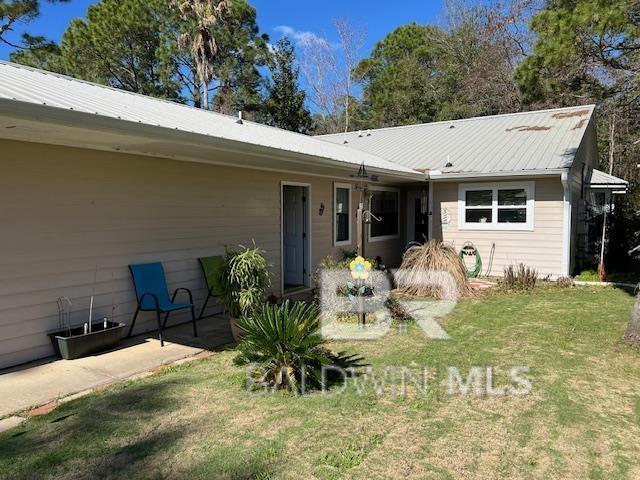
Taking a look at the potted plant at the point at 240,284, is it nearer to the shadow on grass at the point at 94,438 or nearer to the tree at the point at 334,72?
the shadow on grass at the point at 94,438

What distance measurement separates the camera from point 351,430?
11.1 ft

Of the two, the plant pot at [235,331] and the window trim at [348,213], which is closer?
the plant pot at [235,331]

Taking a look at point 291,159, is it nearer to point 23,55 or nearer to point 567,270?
point 567,270

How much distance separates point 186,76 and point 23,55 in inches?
273

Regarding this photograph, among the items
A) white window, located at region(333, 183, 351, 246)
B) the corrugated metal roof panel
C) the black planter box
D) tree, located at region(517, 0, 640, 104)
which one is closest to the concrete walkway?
the black planter box

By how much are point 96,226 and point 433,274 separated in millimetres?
5883

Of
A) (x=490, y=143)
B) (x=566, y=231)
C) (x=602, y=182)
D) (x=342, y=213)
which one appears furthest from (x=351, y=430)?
(x=602, y=182)

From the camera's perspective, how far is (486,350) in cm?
531

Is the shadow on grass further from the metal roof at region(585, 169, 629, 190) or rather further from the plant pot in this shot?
the metal roof at region(585, 169, 629, 190)

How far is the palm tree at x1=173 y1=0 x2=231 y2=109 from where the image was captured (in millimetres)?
19875

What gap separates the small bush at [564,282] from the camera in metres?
9.65

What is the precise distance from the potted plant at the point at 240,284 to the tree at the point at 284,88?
18889 mm

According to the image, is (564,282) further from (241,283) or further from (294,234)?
(241,283)

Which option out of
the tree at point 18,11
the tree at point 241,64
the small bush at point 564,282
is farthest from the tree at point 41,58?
the small bush at point 564,282
